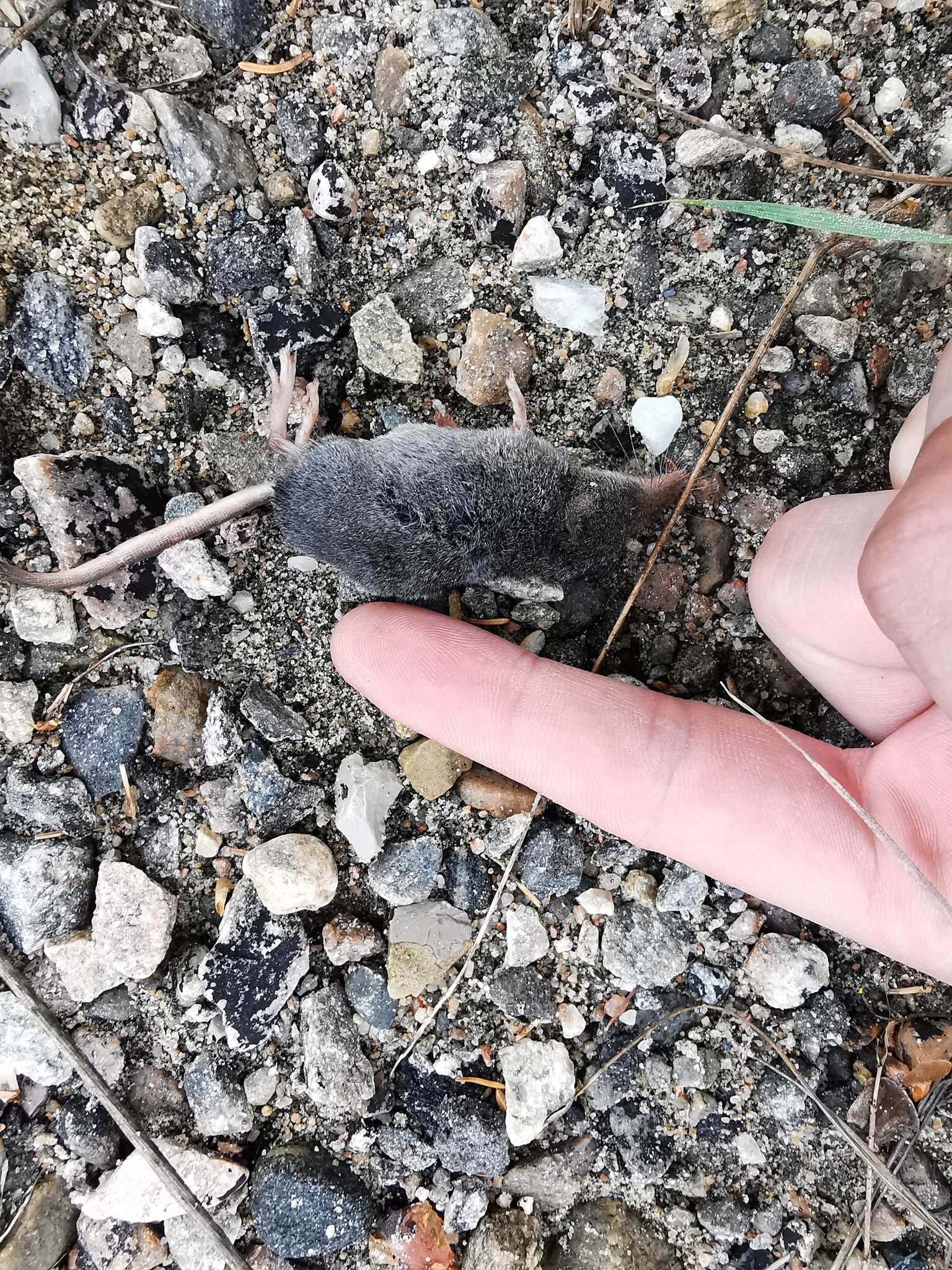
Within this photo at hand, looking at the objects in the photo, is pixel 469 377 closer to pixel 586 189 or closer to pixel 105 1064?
pixel 586 189

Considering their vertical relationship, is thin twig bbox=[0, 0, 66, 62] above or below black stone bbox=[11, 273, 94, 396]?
above

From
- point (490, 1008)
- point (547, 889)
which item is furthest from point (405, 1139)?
point (547, 889)

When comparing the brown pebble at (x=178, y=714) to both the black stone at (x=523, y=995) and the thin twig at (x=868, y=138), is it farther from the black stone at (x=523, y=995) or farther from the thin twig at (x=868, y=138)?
the thin twig at (x=868, y=138)

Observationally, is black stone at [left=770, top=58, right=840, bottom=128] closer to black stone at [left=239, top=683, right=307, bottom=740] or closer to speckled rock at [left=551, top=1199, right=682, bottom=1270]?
black stone at [left=239, top=683, right=307, bottom=740]

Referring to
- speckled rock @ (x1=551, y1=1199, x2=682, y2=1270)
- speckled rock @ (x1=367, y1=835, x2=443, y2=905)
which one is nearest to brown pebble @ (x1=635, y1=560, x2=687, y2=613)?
speckled rock @ (x1=367, y1=835, x2=443, y2=905)

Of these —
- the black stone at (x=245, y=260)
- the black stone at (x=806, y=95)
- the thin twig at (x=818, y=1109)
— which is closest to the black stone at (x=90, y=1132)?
the thin twig at (x=818, y=1109)

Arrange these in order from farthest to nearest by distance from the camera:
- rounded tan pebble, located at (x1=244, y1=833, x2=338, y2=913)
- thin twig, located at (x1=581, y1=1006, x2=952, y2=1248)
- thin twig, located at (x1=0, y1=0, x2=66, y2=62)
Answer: rounded tan pebble, located at (x1=244, y1=833, x2=338, y2=913), thin twig, located at (x1=581, y1=1006, x2=952, y2=1248), thin twig, located at (x1=0, y1=0, x2=66, y2=62)
